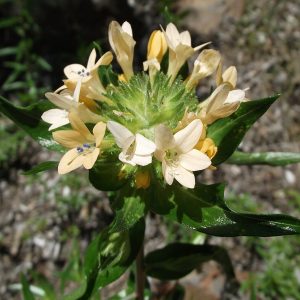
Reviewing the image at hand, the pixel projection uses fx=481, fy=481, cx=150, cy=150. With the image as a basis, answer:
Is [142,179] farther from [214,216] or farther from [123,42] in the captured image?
[123,42]

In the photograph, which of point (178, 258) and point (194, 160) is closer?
point (194, 160)

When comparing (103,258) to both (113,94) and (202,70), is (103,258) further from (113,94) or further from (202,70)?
(202,70)

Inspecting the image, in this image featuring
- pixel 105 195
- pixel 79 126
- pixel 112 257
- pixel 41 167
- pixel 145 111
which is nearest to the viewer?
pixel 79 126

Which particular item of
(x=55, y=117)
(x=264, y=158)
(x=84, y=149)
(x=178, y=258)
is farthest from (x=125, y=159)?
(x=178, y=258)

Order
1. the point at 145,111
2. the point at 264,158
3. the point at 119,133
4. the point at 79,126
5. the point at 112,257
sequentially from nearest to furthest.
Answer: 1. the point at 119,133
2. the point at 79,126
3. the point at 145,111
4. the point at 112,257
5. the point at 264,158

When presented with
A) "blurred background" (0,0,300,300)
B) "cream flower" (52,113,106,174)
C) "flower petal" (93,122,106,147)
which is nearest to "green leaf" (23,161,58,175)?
"cream flower" (52,113,106,174)

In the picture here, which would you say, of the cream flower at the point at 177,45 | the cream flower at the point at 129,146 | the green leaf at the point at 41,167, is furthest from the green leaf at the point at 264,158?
the green leaf at the point at 41,167

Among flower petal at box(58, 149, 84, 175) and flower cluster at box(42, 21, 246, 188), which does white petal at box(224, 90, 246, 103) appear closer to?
flower cluster at box(42, 21, 246, 188)

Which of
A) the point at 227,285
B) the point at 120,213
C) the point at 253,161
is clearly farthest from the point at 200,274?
the point at 120,213
